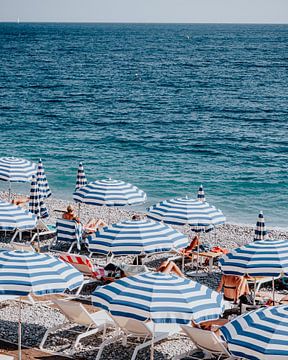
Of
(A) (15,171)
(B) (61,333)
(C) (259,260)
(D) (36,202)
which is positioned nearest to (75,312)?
(B) (61,333)

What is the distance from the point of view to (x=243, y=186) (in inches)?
1334

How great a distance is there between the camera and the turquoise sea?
113 feet

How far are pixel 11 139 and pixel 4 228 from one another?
31.0 meters

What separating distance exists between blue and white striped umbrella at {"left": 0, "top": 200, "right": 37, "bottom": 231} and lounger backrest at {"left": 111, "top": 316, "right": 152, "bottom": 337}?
560 centimetres

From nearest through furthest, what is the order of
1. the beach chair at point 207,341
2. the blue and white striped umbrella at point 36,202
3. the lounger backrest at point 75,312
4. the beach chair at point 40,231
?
the beach chair at point 207,341, the lounger backrest at point 75,312, the beach chair at point 40,231, the blue and white striped umbrella at point 36,202

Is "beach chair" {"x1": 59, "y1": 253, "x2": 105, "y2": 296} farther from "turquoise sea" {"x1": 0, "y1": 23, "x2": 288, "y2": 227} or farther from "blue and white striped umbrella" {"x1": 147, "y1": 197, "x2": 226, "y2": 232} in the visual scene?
"turquoise sea" {"x1": 0, "y1": 23, "x2": 288, "y2": 227}

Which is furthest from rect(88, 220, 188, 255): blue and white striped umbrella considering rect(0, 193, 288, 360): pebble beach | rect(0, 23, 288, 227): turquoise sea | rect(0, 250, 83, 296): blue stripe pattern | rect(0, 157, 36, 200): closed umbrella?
rect(0, 23, 288, 227): turquoise sea

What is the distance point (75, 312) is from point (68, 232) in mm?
6536

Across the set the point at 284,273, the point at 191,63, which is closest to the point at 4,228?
the point at 284,273

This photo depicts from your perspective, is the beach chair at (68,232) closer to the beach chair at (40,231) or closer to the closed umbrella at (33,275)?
the beach chair at (40,231)

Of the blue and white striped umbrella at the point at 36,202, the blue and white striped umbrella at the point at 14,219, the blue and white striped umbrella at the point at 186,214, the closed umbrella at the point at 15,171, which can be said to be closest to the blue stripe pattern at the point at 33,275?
the blue and white striped umbrella at the point at 14,219

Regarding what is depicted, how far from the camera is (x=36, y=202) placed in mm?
20859

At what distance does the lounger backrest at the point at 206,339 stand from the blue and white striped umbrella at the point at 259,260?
240 cm

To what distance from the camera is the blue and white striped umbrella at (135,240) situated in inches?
591
